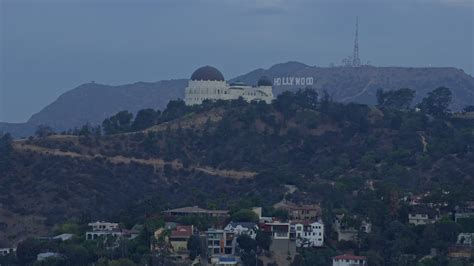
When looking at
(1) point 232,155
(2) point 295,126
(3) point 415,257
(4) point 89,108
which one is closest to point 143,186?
(1) point 232,155

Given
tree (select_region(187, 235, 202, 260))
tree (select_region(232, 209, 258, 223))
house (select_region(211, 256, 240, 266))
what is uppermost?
tree (select_region(232, 209, 258, 223))

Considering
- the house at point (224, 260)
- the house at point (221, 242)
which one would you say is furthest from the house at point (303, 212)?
the house at point (224, 260)

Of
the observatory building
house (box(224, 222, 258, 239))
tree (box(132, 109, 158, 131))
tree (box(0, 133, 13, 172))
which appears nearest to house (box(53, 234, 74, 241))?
house (box(224, 222, 258, 239))

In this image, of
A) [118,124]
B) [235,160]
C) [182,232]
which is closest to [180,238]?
[182,232]

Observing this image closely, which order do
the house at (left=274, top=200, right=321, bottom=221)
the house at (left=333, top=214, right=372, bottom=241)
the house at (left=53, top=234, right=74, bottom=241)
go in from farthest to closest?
the house at (left=274, top=200, right=321, bottom=221)
the house at (left=53, top=234, right=74, bottom=241)
the house at (left=333, top=214, right=372, bottom=241)

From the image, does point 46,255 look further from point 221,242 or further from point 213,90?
point 213,90

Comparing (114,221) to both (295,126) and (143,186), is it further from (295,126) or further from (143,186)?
(295,126)

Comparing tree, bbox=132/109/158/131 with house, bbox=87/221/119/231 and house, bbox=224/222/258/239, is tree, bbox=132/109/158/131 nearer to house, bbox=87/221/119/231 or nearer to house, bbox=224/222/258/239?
house, bbox=87/221/119/231
